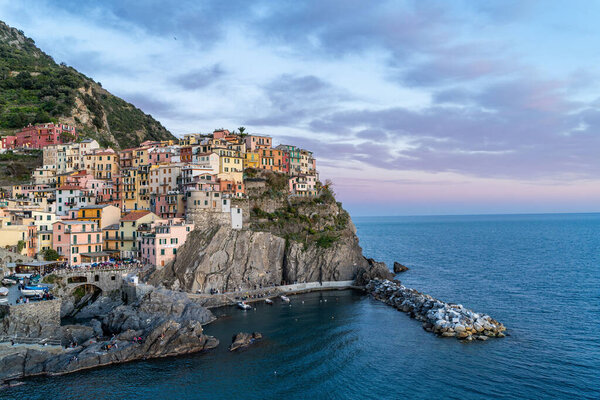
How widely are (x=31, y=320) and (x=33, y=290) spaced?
6.05 m

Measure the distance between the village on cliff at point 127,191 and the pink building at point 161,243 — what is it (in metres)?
0.18

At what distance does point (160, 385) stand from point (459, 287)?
199 feet

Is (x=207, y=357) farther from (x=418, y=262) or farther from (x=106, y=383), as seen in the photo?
(x=418, y=262)

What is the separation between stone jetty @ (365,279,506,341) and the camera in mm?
52562

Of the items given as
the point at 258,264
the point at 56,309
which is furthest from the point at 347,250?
the point at 56,309

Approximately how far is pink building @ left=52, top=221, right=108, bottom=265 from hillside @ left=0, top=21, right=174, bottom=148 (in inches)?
2211

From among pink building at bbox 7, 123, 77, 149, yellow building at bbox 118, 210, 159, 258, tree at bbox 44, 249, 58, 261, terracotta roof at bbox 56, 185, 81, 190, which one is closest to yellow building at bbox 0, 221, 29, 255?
tree at bbox 44, 249, 58, 261

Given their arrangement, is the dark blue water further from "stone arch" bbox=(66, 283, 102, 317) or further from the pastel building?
the pastel building

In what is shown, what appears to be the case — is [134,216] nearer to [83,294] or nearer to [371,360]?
[83,294]

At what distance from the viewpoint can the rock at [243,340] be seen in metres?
49.8

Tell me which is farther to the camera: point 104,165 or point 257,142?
point 257,142

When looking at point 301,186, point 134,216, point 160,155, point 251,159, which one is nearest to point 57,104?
point 160,155

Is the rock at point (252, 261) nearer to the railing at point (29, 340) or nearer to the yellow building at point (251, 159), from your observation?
the yellow building at point (251, 159)

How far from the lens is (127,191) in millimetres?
89562
